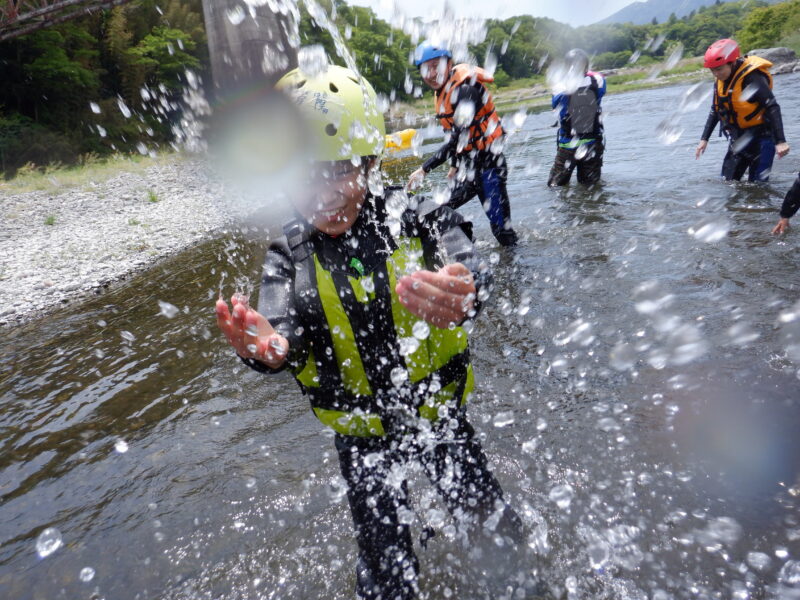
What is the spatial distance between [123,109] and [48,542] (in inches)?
1669

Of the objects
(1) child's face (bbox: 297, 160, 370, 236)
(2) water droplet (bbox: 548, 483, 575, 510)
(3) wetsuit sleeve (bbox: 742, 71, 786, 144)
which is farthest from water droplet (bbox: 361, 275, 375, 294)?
(3) wetsuit sleeve (bbox: 742, 71, 786, 144)

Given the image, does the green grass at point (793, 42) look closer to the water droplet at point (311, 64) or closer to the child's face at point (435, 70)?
the child's face at point (435, 70)

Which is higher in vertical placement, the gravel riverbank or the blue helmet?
the blue helmet

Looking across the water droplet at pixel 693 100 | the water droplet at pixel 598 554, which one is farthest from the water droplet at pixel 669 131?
the water droplet at pixel 598 554

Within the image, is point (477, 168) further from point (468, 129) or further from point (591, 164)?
point (591, 164)

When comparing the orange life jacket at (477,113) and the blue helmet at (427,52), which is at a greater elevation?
the blue helmet at (427,52)

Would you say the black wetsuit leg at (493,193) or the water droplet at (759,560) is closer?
the water droplet at (759,560)

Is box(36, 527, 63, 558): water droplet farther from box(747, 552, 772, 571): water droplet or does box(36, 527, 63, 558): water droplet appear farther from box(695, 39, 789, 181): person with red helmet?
box(695, 39, 789, 181): person with red helmet

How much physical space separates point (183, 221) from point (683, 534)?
13396 millimetres

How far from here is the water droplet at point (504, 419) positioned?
3398mm

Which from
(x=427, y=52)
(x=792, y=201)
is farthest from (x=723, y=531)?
(x=427, y=52)

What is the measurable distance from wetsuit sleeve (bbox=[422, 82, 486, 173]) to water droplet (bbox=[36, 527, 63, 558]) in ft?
17.6

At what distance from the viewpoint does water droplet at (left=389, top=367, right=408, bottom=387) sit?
6.98ft

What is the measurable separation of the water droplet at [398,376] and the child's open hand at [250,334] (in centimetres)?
56
